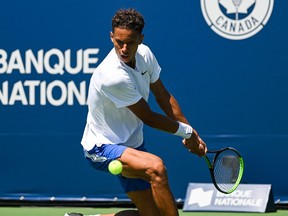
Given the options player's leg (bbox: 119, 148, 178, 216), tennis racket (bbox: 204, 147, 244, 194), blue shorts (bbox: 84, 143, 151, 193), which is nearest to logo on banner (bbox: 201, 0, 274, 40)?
tennis racket (bbox: 204, 147, 244, 194)

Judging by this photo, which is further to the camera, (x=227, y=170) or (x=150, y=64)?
(x=227, y=170)

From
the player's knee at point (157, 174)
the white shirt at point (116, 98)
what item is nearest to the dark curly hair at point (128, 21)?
the white shirt at point (116, 98)

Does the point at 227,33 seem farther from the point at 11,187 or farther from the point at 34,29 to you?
the point at 11,187

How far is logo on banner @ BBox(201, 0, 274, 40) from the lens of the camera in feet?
23.1

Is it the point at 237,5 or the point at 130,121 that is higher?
the point at 237,5

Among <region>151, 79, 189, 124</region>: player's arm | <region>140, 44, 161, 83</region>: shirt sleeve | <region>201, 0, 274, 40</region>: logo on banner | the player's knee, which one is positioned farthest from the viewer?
<region>201, 0, 274, 40</region>: logo on banner

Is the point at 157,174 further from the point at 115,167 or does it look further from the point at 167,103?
the point at 167,103

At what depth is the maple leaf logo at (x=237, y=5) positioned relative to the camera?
7.05m

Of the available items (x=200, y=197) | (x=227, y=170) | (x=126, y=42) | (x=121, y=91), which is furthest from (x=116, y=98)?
(x=200, y=197)

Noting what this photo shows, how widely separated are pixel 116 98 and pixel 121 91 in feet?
0.26

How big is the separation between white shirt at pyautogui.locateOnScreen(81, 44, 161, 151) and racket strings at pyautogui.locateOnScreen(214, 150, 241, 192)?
0.58 metres

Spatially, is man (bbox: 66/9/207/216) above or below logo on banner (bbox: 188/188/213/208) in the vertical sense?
below

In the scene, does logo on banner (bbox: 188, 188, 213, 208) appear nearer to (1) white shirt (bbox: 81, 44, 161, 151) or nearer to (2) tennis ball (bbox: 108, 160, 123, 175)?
(1) white shirt (bbox: 81, 44, 161, 151)

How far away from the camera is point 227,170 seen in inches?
219
